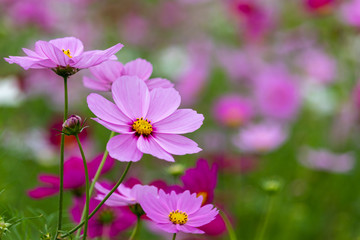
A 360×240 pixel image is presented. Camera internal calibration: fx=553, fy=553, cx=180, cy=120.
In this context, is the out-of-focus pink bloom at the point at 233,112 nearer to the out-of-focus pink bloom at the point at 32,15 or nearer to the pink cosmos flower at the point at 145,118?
the out-of-focus pink bloom at the point at 32,15

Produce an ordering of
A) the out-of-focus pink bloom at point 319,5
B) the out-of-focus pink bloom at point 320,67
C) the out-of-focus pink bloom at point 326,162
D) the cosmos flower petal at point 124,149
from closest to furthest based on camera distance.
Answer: the cosmos flower petal at point 124,149 < the out-of-focus pink bloom at point 326,162 < the out-of-focus pink bloom at point 319,5 < the out-of-focus pink bloom at point 320,67

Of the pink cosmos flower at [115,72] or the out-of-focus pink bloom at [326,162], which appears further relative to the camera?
the out-of-focus pink bloom at [326,162]

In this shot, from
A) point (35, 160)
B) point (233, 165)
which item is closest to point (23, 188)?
point (35, 160)

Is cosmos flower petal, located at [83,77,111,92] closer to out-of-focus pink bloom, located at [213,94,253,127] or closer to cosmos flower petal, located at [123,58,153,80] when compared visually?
cosmos flower petal, located at [123,58,153,80]

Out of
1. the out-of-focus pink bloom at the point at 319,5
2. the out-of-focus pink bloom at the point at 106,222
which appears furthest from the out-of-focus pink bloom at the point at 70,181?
the out-of-focus pink bloom at the point at 319,5

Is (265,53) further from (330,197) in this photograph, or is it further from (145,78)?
(145,78)

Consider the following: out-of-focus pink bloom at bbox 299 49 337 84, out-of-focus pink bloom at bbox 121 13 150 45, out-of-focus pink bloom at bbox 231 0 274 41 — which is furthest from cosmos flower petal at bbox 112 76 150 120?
out-of-focus pink bloom at bbox 121 13 150 45
